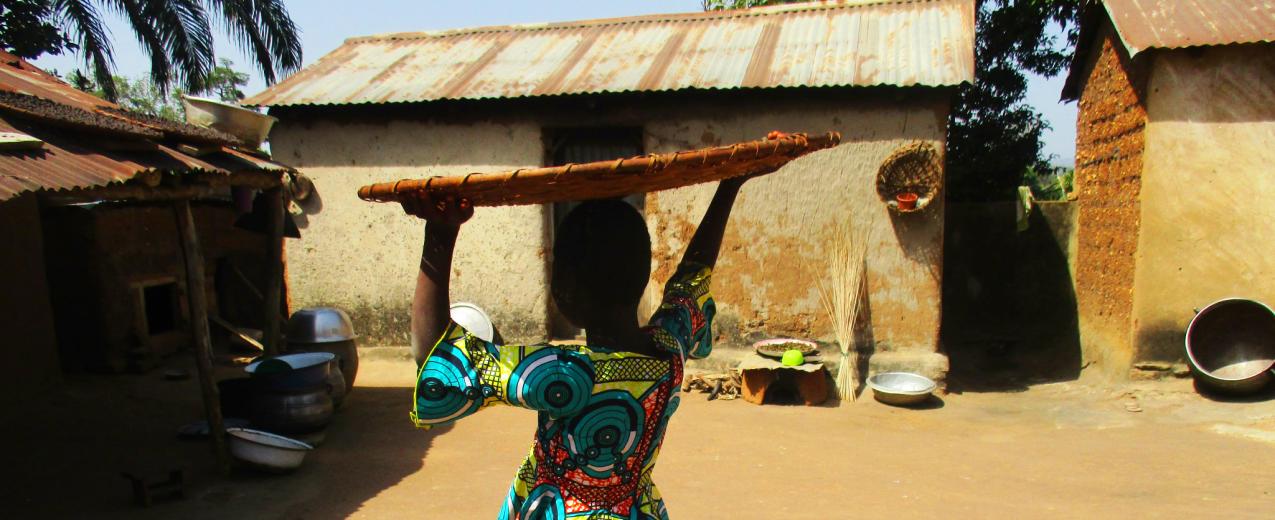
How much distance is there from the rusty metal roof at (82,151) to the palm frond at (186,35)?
25.2 feet

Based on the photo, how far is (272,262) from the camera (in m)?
5.89

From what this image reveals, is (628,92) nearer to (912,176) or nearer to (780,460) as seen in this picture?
(912,176)

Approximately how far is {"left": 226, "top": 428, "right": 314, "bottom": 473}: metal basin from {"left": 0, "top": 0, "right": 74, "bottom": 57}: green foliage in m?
6.45

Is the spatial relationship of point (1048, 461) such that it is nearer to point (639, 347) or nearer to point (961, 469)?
point (961, 469)

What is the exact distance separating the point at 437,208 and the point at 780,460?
159 inches

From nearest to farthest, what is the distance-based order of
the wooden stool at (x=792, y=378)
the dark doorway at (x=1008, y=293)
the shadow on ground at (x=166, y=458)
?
the shadow on ground at (x=166, y=458) → the wooden stool at (x=792, y=378) → the dark doorway at (x=1008, y=293)

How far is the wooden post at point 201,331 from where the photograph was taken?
183 inches

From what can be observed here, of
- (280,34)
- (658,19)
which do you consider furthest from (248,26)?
(658,19)

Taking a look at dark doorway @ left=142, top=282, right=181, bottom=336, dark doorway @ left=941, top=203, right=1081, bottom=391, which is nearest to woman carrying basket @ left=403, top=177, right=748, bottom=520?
dark doorway @ left=941, top=203, right=1081, bottom=391

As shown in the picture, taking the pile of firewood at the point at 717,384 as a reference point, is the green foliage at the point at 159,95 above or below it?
above

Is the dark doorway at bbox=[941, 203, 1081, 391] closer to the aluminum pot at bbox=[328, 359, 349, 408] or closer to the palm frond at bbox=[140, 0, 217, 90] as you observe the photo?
the aluminum pot at bbox=[328, 359, 349, 408]

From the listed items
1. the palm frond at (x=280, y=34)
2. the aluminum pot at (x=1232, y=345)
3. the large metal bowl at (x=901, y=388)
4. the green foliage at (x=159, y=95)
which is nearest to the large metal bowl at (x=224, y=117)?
the large metal bowl at (x=901, y=388)

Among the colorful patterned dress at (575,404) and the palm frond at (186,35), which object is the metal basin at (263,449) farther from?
the palm frond at (186,35)

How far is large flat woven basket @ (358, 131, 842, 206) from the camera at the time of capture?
135cm
